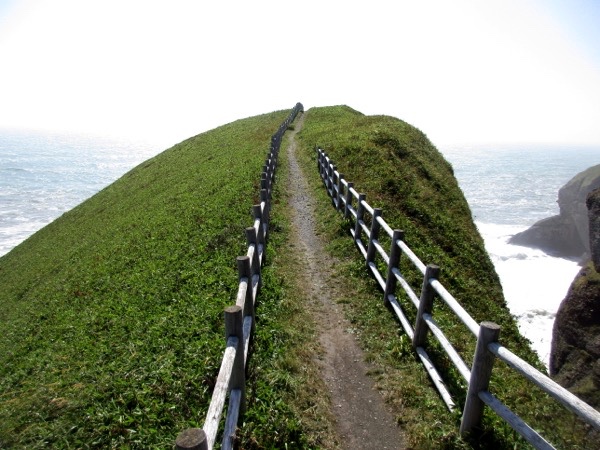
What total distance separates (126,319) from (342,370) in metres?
5.18

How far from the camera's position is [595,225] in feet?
85.9

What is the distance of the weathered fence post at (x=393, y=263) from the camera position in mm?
7887

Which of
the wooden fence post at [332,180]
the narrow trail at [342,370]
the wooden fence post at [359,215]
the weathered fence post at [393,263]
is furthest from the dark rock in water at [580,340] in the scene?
the narrow trail at [342,370]

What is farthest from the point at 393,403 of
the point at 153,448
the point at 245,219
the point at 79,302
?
the point at 79,302

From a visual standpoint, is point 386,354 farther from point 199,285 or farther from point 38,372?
point 38,372

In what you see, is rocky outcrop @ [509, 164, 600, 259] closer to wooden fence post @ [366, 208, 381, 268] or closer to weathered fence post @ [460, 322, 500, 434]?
wooden fence post @ [366, 208, 381, 268]

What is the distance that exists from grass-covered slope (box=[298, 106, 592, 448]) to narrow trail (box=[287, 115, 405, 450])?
0.23 meters

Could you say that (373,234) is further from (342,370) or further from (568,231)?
(568,231)

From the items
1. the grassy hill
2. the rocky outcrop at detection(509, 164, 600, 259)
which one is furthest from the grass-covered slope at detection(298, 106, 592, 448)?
the rocky outcrop at detection(509, 164, 600, 259)

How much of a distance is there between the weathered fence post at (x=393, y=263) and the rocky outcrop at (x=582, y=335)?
47.3ft

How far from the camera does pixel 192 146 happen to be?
36.5m

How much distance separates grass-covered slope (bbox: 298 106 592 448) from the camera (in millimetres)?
5430

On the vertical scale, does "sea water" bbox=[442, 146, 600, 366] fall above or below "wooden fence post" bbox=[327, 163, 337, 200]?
below

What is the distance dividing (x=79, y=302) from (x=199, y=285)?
4561 millimetres
